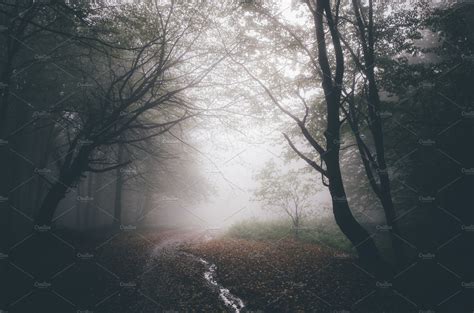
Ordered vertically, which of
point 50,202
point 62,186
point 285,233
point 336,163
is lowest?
point 285,233

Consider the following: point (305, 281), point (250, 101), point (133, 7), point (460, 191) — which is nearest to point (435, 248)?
point (460, 191)

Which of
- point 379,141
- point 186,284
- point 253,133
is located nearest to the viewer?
point 186,284

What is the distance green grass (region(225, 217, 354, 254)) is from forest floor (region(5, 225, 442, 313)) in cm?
499

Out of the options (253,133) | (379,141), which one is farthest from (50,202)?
(379,141)

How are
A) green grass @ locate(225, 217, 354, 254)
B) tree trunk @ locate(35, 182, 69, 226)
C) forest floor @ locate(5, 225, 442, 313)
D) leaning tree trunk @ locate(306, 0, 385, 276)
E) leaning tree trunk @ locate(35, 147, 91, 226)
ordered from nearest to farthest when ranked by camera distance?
1. forest floor @ locate(5, 225, 442, 313)
2. leaning tree trunk @ locate(306, 0, 385, 276)
3. leaning tree trunk @ locate(35, 147, 91, 226)
4. tree trunk @ locate(35, 182, 69, 226)
5. green grass @ locate(225, 217, 354, 254)

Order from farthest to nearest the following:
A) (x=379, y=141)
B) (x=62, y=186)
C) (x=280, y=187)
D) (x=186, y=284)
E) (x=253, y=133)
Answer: (x=280, y=187)
(x=253, y=133)
(x=379, y=141)
(x=62, y=186)
(x=186, y=284)

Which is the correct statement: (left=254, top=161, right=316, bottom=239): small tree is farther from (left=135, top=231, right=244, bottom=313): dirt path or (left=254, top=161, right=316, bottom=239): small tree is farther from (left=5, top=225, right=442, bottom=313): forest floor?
(left=135, top=231, right=244, bottom=313): dirt path

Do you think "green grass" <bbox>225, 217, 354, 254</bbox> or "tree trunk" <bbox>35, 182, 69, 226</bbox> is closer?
"tree trunk" <bbox>35, 182, 69, 226</bbox>

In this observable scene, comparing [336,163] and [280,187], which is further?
[280,187]

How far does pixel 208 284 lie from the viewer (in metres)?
7.48

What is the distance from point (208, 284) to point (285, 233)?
9294 millimetres

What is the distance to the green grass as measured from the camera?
1470 cm

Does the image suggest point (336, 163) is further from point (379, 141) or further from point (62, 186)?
point (62, 186)

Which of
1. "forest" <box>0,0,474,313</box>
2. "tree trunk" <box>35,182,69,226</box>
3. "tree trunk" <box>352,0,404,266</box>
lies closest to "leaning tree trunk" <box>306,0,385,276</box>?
"forest" <box>0,0,474,313</box>
